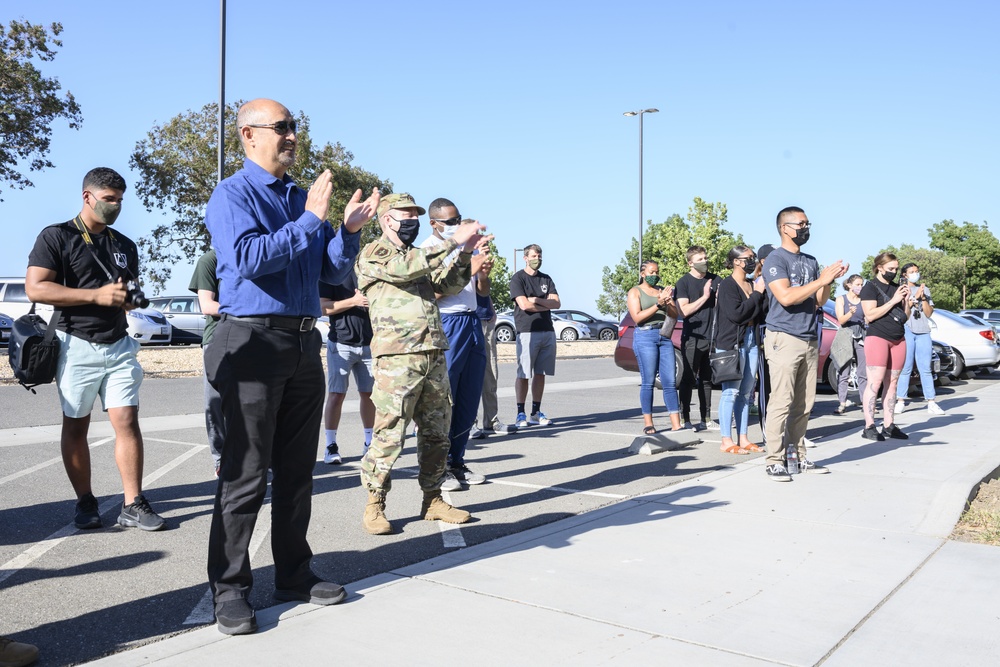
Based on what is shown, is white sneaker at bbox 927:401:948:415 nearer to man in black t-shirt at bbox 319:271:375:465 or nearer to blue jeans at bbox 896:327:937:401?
blue jeans at bbox 896:327:937:401

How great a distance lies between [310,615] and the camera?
358 centimetres

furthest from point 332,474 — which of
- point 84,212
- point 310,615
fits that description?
point 310,615

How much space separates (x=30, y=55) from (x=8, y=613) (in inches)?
975

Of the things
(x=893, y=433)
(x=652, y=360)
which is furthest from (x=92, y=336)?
(x=893, y=433)

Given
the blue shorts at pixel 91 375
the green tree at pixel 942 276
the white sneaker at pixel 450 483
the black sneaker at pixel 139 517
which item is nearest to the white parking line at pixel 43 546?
the black sneaker at pixel 139 517

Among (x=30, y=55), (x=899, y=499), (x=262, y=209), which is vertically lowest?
(x=899, y=499)

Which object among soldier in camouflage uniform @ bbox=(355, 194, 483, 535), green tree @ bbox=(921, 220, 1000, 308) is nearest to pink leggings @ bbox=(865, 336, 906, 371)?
soldier in camouflage uniform @ bbox=(355, 194, 483, 535)

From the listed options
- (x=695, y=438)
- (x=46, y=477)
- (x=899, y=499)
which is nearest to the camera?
(x=899, y=499)

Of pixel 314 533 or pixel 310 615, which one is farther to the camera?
pixel 314 533

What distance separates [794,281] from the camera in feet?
21.7

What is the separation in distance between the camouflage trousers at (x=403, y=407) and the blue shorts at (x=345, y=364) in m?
2.19

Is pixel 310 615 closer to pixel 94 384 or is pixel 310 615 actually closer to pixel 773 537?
pixel 94 384

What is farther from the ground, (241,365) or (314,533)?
(241,365)

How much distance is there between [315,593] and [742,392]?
5.33m
